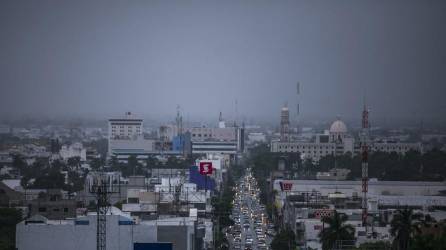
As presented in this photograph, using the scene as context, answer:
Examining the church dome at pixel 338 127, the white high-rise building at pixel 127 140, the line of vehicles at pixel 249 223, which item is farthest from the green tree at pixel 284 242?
the church dome at pixel 338 127

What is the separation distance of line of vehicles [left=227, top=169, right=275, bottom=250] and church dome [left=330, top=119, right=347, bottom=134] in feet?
42.6

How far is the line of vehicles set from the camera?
17.1m

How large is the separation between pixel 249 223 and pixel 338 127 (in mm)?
21859

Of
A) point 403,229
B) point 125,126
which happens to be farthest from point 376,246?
point 125,126

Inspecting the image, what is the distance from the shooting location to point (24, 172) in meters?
29.3

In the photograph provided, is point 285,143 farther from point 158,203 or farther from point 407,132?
point 158,203

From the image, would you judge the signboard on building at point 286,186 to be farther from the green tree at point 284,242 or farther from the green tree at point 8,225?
the green tree at point 8,225

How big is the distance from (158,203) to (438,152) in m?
15.2

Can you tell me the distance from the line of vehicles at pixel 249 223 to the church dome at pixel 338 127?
42.6 ft

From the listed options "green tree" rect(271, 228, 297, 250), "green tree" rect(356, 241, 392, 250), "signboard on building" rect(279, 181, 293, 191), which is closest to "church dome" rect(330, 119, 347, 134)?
"signboard on building" rect(279, 181, 293, 191)

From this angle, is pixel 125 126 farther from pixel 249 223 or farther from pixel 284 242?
pixel 284 242

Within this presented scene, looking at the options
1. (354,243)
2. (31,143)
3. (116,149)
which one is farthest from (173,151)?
(354,243)

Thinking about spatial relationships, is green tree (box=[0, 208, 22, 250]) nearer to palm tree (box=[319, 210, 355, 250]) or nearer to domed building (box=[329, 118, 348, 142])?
palm tree (box=[319, 210, 355, 250])

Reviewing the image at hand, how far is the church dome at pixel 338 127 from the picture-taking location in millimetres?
41291
